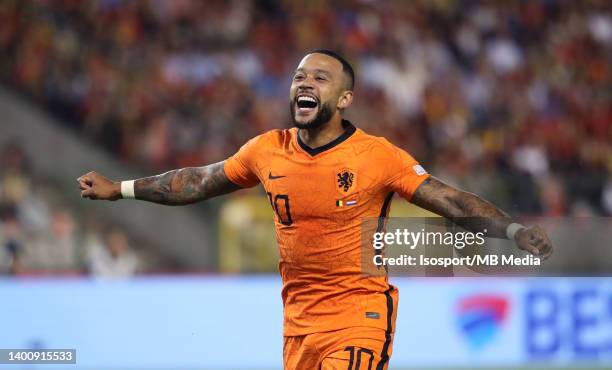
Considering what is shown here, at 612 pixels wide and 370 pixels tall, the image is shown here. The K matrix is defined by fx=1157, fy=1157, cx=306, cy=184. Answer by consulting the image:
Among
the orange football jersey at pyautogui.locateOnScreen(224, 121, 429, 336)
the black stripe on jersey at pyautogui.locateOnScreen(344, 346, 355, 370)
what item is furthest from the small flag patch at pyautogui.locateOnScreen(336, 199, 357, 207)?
the black stripe on jersey at pyautogui.locateOnScreen(344, 346, 355, 370)

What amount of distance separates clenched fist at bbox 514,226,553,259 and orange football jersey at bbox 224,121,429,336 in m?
0.68

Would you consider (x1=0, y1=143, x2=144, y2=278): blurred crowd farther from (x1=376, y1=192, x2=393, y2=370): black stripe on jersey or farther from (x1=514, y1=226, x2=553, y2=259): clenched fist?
(x1=514, y1=226, x2=553, y2=259): clenched fist

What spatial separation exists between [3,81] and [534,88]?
7841mm

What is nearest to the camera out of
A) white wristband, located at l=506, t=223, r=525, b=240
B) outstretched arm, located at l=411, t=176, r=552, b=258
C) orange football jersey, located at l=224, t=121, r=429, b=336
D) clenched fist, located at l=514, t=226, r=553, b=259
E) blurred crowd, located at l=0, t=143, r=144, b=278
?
clenched fist, located at l=514, t=226, r=553, b=259

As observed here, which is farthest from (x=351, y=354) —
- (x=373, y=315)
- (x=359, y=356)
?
(x=373, y=315)

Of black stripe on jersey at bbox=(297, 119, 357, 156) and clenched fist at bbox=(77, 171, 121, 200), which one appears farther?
clenched fist at bbox=(77, 171, 121, 200)

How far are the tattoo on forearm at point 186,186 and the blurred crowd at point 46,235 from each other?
6050 mm

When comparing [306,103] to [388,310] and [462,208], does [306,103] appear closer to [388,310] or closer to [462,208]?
[462,208]

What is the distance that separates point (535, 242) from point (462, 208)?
1.66ft

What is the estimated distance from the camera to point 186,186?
688 centimetres

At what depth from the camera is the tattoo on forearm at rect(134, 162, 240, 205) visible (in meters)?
6.80

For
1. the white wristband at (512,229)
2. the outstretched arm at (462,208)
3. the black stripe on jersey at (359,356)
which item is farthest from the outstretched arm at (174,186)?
the white wristband at (512,229)

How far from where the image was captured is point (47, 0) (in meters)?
16.4

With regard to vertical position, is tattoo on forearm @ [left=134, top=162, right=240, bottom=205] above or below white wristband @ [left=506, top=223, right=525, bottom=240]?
above
